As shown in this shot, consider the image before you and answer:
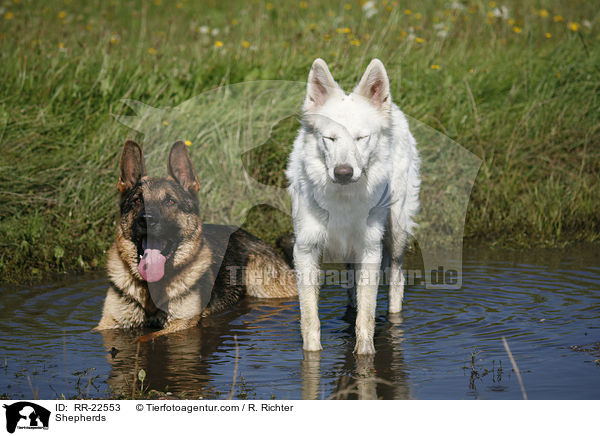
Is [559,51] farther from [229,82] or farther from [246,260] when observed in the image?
[246,260]

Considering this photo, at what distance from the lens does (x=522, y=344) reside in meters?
5.29

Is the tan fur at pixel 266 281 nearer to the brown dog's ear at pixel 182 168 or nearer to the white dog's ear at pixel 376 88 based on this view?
the brown dog's ear at pixel 182 168

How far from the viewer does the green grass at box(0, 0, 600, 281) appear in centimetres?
835

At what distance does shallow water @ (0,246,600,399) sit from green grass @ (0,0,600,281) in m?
1.35

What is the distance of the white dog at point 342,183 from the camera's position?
4680 mm

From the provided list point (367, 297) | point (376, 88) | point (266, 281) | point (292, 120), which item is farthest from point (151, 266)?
point (292, 120)

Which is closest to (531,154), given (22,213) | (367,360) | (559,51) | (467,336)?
(559,51)

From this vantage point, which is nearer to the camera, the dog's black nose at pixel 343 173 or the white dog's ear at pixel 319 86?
the dog's black nose at pixel 343 173

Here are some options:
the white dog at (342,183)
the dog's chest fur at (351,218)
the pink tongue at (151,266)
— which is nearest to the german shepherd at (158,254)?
the pink tongue at (151,266)

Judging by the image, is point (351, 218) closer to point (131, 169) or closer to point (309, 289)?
point (309, 289)

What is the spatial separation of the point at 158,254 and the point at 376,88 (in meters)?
2.27

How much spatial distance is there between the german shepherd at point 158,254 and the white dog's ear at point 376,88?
176 cm

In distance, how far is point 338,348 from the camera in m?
5.36
